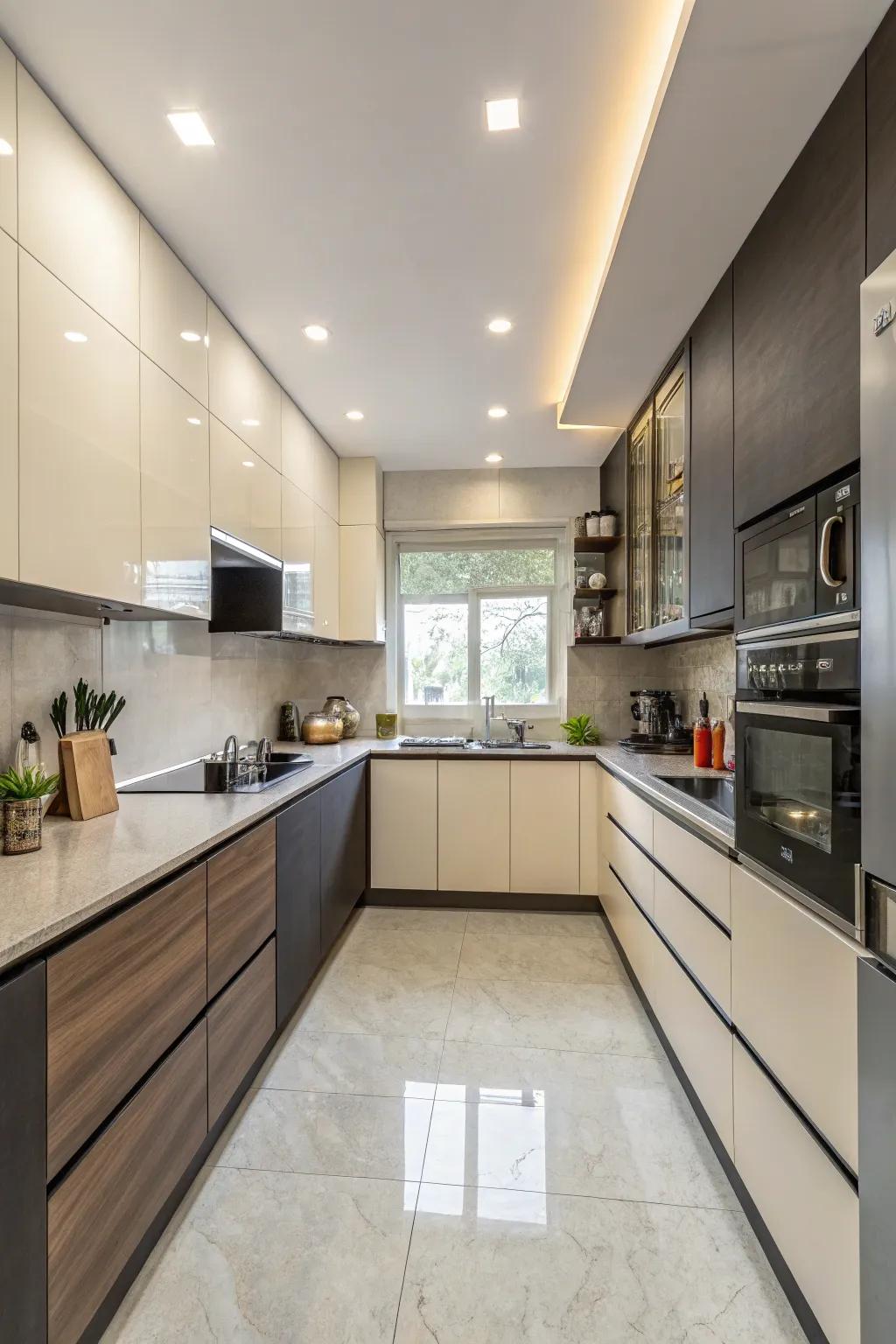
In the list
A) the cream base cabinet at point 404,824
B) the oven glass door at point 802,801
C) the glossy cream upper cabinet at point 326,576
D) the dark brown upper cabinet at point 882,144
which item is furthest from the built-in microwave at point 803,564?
the glossy cream upper cabinet at point 326,576

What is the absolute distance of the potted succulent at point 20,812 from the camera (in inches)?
56.0

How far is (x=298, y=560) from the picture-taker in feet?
10.6

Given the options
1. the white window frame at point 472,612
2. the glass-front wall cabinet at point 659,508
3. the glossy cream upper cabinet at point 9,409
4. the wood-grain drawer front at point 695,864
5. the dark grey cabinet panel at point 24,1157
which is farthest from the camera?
the white window frame at point 472,612

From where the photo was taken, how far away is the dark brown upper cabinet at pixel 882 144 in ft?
3.58

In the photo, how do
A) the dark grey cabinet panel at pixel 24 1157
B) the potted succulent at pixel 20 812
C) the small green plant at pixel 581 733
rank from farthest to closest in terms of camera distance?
the small green plant at pixel 581 733 → the potted succulent at pixel 20 812 → the dark grey cabinet panel at pixel 24 1157

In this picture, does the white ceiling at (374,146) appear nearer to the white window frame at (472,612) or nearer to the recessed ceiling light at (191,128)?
the recessed ceiling light at (191,128)

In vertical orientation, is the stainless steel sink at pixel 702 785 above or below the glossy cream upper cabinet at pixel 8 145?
below

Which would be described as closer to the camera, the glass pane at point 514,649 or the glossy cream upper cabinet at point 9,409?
the glossy cream upper cabinet at point 9,409

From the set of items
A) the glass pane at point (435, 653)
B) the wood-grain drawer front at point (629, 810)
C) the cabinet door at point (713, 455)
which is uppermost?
the cabinet door at point (713, 455)

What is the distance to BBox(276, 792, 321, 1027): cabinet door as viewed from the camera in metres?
2.15

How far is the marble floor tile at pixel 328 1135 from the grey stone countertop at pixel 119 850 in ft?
2.65

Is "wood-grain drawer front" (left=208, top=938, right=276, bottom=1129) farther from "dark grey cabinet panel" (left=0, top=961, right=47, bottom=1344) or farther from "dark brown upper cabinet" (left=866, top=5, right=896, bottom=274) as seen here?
"dark brown upper cabinet" (left=866, top=5, right=896, bottom=274)

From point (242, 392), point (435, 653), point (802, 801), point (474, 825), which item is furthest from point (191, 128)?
point (435, 653)

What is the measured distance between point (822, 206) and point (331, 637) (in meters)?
2.94
